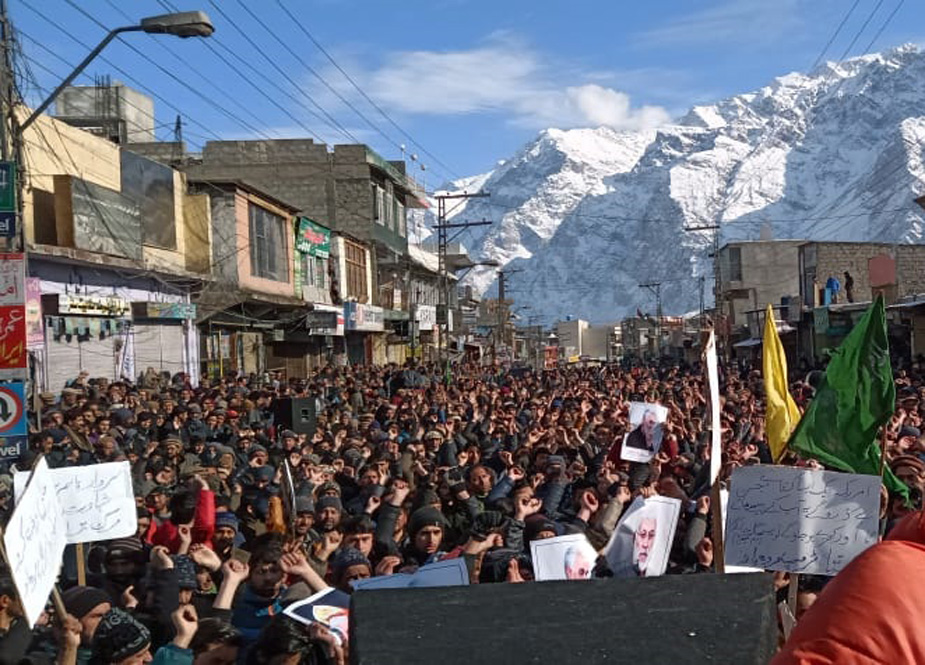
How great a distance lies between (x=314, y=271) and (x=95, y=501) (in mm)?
32699

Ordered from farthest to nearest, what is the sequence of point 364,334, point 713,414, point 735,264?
point 735,264 < point 364,334 < point 713,414

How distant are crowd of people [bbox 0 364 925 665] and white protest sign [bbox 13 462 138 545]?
0.26 m

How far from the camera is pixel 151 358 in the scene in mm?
24219

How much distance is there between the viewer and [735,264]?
3216 inches

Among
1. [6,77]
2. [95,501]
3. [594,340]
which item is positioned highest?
[6,77]

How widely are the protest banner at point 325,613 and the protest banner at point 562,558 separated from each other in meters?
1.02

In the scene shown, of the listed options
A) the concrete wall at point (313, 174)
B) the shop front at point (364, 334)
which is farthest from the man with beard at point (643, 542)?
the concrete wall at point (313, 174)

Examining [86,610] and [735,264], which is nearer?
[86,610]

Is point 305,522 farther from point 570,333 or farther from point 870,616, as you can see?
point 570,333

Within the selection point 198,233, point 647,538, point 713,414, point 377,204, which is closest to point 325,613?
point 647,538

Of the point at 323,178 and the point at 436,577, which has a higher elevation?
the point at 323,178

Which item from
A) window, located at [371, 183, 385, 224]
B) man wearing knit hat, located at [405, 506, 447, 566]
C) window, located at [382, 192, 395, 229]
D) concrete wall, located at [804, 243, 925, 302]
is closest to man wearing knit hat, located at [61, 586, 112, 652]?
man wearing knit hat, located at [405, 506, 447, 566]

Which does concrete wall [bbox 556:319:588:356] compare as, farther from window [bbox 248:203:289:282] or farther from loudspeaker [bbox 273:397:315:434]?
loudspeaker [bbox 273:397:315:434]

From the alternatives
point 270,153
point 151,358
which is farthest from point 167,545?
point 270,153
